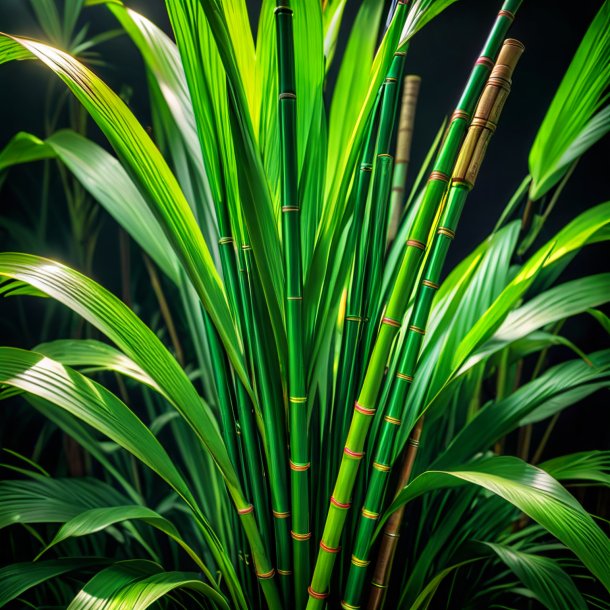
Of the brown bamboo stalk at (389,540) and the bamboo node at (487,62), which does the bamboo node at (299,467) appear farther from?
the bamboo node at (487,62)

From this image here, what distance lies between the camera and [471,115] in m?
0.42

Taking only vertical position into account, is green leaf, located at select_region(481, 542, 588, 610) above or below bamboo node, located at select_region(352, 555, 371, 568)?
above

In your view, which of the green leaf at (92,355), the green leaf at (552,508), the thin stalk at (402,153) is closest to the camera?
the green leaf at (552,508)

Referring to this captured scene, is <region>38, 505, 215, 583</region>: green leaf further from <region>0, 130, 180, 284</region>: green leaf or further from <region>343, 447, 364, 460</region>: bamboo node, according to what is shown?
<region>0, 130, 180, 284</region>: green leaf

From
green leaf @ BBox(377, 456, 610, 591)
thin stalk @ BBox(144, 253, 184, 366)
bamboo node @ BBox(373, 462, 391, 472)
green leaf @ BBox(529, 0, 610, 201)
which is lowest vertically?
green leaf @ BBox(377, 456, 610, 591)

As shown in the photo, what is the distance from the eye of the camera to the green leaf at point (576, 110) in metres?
0.54

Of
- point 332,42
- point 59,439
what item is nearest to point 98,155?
point 332,42

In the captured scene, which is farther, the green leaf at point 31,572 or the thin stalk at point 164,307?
the thin stalk at point 164,307

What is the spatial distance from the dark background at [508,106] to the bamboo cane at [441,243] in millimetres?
626

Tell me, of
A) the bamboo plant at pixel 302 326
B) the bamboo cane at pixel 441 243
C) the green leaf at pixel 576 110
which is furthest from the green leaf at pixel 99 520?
the green leaf at pixel 576 110

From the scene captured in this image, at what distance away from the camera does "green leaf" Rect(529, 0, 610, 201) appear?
0.54 m

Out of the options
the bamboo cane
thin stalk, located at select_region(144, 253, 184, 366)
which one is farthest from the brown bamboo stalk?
thin stalk, located at select_region(144, 253, 184, 366)

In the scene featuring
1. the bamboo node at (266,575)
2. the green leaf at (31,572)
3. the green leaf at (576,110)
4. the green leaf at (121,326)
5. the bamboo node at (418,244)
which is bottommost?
the green leaf at (31,572)

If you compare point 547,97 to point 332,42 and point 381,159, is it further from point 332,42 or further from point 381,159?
point 381,159
